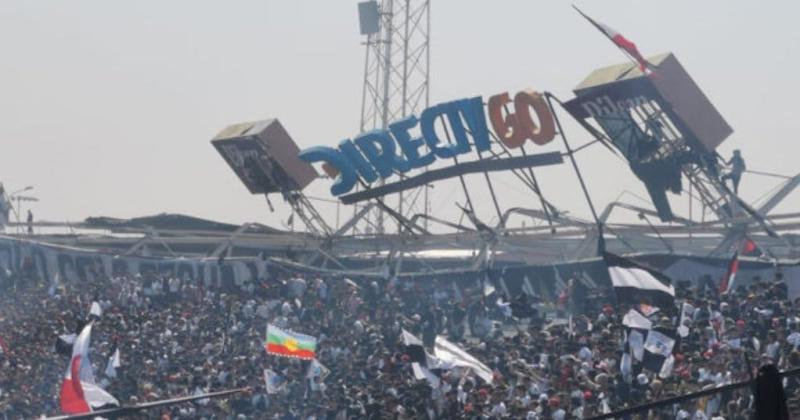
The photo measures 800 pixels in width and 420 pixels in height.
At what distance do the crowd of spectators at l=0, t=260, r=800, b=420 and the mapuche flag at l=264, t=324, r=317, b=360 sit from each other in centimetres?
50

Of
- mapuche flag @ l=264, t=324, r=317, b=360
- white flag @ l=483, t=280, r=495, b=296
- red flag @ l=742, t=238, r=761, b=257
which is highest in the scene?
red flag @ l=742, t=238, r=761, b=257

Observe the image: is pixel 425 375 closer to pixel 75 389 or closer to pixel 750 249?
pixel 75 389

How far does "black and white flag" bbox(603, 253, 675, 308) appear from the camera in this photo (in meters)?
17.2

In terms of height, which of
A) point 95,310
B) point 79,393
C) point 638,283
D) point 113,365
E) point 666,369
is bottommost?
point 79,393

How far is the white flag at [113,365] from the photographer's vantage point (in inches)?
1148

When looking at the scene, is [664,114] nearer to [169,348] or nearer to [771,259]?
[771,259]

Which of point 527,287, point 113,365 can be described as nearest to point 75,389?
point 113,365

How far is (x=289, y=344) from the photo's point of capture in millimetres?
26422

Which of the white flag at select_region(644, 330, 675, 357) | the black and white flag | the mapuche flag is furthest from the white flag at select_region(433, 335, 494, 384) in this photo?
the black and white flag

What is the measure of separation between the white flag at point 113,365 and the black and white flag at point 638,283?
1388 cm

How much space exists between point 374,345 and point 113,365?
5.40 meters

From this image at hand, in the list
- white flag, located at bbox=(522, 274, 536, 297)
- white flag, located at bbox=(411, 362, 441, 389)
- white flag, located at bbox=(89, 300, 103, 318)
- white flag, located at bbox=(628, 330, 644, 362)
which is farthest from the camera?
white flag, located at bbox=(89, 300, 103, 318)

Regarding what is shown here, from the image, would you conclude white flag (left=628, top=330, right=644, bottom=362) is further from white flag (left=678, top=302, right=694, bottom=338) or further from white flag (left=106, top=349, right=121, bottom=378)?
white flag (left=106, top=349, right=121, bottom=378)

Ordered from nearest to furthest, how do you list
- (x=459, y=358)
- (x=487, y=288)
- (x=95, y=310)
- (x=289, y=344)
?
1. (x=459, y=358)
2. (x=289, y=344)
3. (x=487, y=288)
4. (x=95, y=310)
